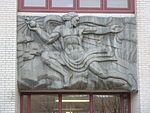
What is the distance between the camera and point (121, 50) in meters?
15.6

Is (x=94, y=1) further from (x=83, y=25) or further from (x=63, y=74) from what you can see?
(x=63, y=74)

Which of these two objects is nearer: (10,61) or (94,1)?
(10,61)

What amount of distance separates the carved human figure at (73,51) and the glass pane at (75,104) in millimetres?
1113

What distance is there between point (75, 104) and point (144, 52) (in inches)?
119

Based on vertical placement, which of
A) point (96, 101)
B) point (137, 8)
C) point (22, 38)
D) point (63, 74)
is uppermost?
→ point (137, 8)

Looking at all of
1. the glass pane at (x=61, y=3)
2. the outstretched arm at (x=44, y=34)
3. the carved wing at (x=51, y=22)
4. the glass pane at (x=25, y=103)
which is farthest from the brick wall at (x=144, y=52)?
the glass pane at (x=25, y=103)

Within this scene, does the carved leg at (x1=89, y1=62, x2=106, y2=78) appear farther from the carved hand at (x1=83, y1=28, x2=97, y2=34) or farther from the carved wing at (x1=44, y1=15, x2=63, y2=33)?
the carved wing at (x1=44, y1=15, x2=63, y2=33)

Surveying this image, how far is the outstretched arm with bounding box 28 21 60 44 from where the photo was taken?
15359mm

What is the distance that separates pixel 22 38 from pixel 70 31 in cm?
164

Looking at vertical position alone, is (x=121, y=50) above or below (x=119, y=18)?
below

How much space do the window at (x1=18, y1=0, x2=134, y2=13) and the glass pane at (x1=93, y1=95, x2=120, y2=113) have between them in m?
3.05

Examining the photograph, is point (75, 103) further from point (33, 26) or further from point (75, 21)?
point (33, 26)

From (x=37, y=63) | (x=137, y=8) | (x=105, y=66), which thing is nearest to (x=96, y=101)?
(x=105, y=66)

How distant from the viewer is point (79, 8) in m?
16.0
